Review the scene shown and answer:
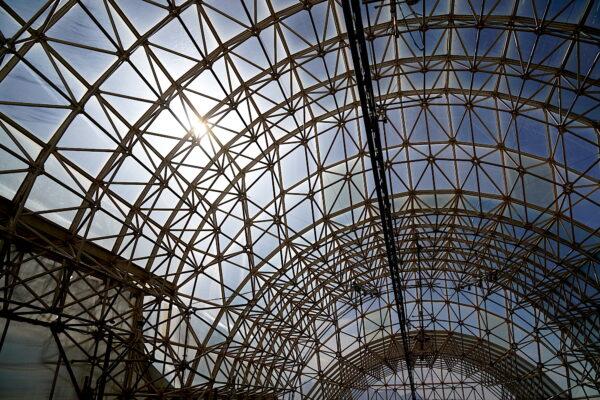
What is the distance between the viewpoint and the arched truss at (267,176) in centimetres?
1789

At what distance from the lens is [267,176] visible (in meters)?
27.7

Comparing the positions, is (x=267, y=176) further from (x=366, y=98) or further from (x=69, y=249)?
(x=69, y=249)

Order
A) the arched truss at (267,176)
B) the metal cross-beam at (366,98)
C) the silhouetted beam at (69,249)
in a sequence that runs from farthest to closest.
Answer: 1. the arched truss at (267,176)
2. the silhouetted beam at (69,249)
3. the metal cross-beam at (366,98)

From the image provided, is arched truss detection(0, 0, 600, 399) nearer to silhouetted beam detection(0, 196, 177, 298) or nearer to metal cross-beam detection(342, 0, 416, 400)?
silhouetted beam detection(0, 196, 177, 298)

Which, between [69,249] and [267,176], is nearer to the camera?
[69,249]

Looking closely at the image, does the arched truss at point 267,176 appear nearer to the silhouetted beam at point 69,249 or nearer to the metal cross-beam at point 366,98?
the silhouetted beam at point 69,249

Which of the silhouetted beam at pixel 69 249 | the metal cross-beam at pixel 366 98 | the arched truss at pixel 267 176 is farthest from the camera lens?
the arched truss at pixel 267 176

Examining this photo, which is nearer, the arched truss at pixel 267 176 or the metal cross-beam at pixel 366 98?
the metal cross-beam at pixel 366 98

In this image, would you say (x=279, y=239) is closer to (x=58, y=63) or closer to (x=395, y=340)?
(x=58, y=63)

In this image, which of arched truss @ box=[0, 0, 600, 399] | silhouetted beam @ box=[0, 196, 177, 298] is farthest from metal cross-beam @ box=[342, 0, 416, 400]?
silhouetted beam @ box=[0, 196, 177, 298]

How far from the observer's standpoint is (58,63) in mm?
17547

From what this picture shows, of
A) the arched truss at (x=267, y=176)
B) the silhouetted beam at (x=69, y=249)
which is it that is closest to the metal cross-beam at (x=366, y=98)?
the arched truss at (x=267, y=176)

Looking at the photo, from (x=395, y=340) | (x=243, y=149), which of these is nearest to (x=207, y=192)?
(x=243, y=149)

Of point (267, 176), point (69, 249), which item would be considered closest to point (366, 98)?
point (267, 176)
